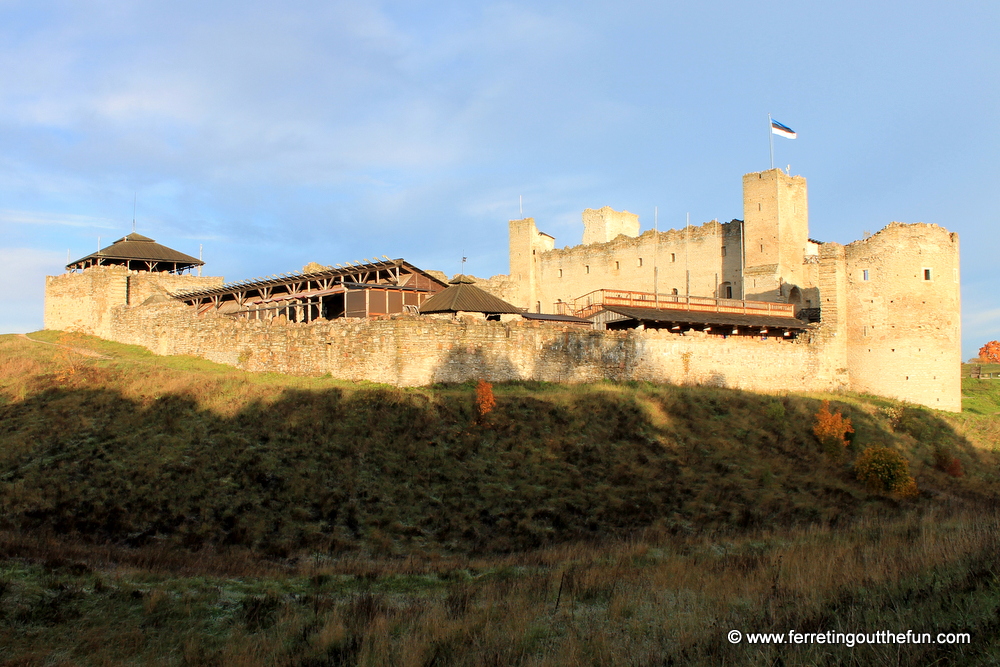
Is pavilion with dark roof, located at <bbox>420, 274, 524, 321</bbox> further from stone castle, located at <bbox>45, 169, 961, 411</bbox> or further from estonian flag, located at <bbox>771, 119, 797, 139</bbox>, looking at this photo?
estonian flag, located at <bbox>771, 119, 797, 139</bbox>

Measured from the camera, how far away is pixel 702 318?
3222cm

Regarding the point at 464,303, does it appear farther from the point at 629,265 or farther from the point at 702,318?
the point at 629,265

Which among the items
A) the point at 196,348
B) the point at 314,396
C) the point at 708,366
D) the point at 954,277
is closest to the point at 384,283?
the point at 196,348

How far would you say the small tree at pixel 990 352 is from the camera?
246ft

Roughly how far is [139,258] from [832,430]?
40854 millimetres

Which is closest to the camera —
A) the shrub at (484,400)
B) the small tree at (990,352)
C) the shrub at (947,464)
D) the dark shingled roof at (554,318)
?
the shrub at (484,400)

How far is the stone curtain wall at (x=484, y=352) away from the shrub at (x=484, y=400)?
6.81 ft

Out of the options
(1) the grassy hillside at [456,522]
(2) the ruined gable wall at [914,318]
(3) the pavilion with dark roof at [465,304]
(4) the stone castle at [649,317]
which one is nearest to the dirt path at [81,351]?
(1) the grassy hillside at [456,522]

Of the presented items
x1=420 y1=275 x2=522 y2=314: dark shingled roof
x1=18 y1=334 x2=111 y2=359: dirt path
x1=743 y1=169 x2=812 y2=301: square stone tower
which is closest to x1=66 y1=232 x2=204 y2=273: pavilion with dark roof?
x1=18 y1=334 x2=111 y2=359: dirt path

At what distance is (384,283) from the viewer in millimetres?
34219

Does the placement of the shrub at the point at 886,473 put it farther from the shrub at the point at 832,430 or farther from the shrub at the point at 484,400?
the shrub at the point at 484,400

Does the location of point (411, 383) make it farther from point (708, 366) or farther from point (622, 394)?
point (708, 366)

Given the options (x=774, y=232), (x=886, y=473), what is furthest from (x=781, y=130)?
(x=886, y=473)

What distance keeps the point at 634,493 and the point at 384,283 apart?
1836cm
